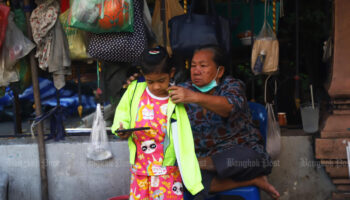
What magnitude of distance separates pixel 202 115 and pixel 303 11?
296cm

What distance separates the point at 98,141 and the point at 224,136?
1.30 meters

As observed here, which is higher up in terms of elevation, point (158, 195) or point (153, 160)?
point (153, 160)

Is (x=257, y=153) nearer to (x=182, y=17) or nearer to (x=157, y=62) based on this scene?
(x=157, y=62)

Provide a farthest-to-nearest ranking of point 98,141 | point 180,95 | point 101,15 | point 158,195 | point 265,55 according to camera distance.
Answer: point 98,141 → point 265,55 → point 101,15 → point 158,195 → point 180,95

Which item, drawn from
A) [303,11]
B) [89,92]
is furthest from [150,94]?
[89,92]

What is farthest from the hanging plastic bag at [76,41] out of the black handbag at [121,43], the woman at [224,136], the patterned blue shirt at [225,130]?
the patterned blue shirt at [225,130]

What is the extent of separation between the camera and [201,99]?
216 cm

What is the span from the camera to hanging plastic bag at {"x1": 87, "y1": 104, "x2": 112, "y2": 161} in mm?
3354

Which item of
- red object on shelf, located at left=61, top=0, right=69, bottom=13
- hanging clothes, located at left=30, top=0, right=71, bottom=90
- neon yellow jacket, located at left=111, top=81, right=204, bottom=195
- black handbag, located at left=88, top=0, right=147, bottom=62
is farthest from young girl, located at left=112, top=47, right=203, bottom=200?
red object on shelf, located at left=61, top=0, right=69, bottom=13

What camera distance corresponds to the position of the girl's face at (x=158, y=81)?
2.28 meters

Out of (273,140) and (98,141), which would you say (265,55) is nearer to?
(273,140)

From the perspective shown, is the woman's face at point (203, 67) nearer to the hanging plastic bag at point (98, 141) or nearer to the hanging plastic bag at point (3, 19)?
the hanging plastic bag at point (98, 141)

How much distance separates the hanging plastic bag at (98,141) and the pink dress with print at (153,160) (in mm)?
1009

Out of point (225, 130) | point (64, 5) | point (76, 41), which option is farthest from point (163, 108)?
point (64, 5)
